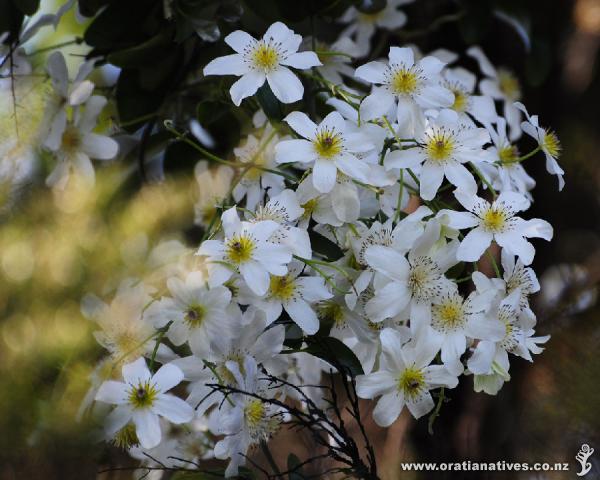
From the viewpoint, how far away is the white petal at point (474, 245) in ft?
1.57

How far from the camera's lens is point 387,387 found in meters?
0.49

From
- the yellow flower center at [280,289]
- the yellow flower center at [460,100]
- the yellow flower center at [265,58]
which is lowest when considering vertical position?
the yellow flower center at [460,100]

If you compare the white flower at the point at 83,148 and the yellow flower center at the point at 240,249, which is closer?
the yellow flower center at the point at 240,249

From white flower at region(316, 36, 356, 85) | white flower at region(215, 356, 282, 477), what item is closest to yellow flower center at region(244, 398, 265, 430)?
white flower at region(215, 356, 282, 477)

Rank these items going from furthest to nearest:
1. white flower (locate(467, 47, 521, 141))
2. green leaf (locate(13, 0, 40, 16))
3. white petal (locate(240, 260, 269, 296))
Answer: white flower (locate(467, 47, 521, 141))
green leaf (locate(13, 0, 40, 16))
white petal (locate(240, 260, 269, 296))

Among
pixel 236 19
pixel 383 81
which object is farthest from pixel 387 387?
pixel 236 19

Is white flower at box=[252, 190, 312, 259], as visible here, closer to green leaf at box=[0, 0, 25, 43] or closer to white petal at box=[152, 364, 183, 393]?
white petal at box=[152, 364, 183, 393]

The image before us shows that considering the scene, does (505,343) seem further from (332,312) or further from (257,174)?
(257,174)

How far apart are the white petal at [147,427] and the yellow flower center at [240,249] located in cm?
10

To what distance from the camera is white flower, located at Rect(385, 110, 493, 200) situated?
0.51 m

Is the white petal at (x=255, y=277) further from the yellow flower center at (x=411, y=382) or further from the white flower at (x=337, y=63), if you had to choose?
the white flower at (x=337, y=63)

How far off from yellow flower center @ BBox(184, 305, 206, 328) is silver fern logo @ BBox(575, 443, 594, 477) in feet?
0.98

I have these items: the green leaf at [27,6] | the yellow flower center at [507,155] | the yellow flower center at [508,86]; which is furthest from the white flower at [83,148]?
the yellow flower center at [508,86]

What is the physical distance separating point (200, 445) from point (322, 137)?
10.8 inches
